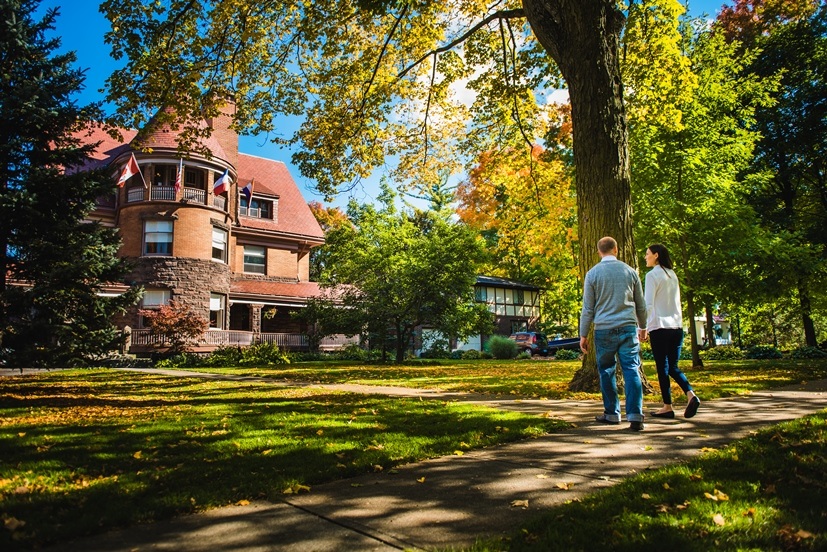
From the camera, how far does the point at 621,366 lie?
19.0 feet

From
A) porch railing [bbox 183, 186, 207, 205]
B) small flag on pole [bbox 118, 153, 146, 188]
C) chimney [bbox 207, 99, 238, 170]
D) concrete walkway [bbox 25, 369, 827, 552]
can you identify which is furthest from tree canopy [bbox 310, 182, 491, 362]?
concrete walkway [bbox 25, 369, 827, 552]

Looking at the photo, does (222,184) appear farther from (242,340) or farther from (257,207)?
(242,340)

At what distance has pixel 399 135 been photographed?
52.8 feet

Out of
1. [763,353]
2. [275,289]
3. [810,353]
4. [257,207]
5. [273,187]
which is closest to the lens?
[810,353]

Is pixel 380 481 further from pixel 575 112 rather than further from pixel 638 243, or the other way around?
pixel 638 243

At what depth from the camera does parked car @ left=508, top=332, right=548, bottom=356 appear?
3744cm

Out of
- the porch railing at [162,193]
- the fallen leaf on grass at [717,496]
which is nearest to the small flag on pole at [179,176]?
the porch railing at [162,193]

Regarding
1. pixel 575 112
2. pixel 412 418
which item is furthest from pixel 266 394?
pixel 575 112

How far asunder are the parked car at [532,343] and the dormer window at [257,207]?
18371 millimetres

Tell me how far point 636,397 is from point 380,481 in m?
3.15

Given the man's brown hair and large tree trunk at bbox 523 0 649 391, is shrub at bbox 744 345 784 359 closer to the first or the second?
large tree trunk at bbox 523 0 649 391

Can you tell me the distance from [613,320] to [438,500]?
345 cm

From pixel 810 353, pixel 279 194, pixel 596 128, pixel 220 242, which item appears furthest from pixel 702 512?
pixel 279 194

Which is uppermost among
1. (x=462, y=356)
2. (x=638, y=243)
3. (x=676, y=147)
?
(x=676, y=147)
